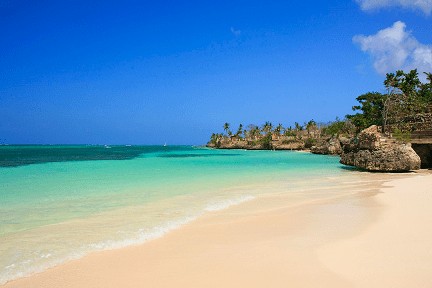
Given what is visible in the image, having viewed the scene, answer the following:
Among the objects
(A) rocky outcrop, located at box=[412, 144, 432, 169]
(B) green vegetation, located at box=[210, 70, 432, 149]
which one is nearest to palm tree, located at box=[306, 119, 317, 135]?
(B) green vegetation, located at box=[210, 70, 432, 149]

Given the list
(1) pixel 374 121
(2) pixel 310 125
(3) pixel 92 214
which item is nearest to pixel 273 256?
(3) pixel 92 214

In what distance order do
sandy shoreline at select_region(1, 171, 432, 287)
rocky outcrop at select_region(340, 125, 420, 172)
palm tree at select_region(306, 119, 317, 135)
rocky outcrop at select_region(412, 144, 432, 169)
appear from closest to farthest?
sandy shoreline at select_region(1, 171, 432, 287)
rocky outcrop at select_region(340, 125, 420, 172)
rocky outcrop at select_region(412, 144, 432, 169)
palm tree at select_region(306, 119, 317, 135)

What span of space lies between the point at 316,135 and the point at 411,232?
85.9m

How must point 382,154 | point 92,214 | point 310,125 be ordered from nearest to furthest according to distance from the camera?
point 92,214 → point 382,154 → point 310,125

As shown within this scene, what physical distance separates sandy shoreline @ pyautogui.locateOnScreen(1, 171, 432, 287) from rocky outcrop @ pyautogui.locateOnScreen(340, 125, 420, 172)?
13730 millimetres

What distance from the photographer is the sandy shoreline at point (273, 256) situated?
161 inches

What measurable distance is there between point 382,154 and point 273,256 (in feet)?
61.0

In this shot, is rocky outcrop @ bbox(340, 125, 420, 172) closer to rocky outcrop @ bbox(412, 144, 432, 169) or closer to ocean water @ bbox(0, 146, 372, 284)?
rocky outcrop @ bbox(412, 144, 432, 169)

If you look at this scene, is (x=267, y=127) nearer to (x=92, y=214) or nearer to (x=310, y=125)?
(x=310, y=125)

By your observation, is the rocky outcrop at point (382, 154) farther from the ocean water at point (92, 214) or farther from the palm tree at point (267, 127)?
the palm tree at point (267, 127)

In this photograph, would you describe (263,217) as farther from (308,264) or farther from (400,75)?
(400,75)

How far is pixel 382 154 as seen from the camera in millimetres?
20578

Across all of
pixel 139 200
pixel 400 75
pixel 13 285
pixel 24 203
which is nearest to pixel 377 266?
pixel 13 285

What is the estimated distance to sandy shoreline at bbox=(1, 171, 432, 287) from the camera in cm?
410
